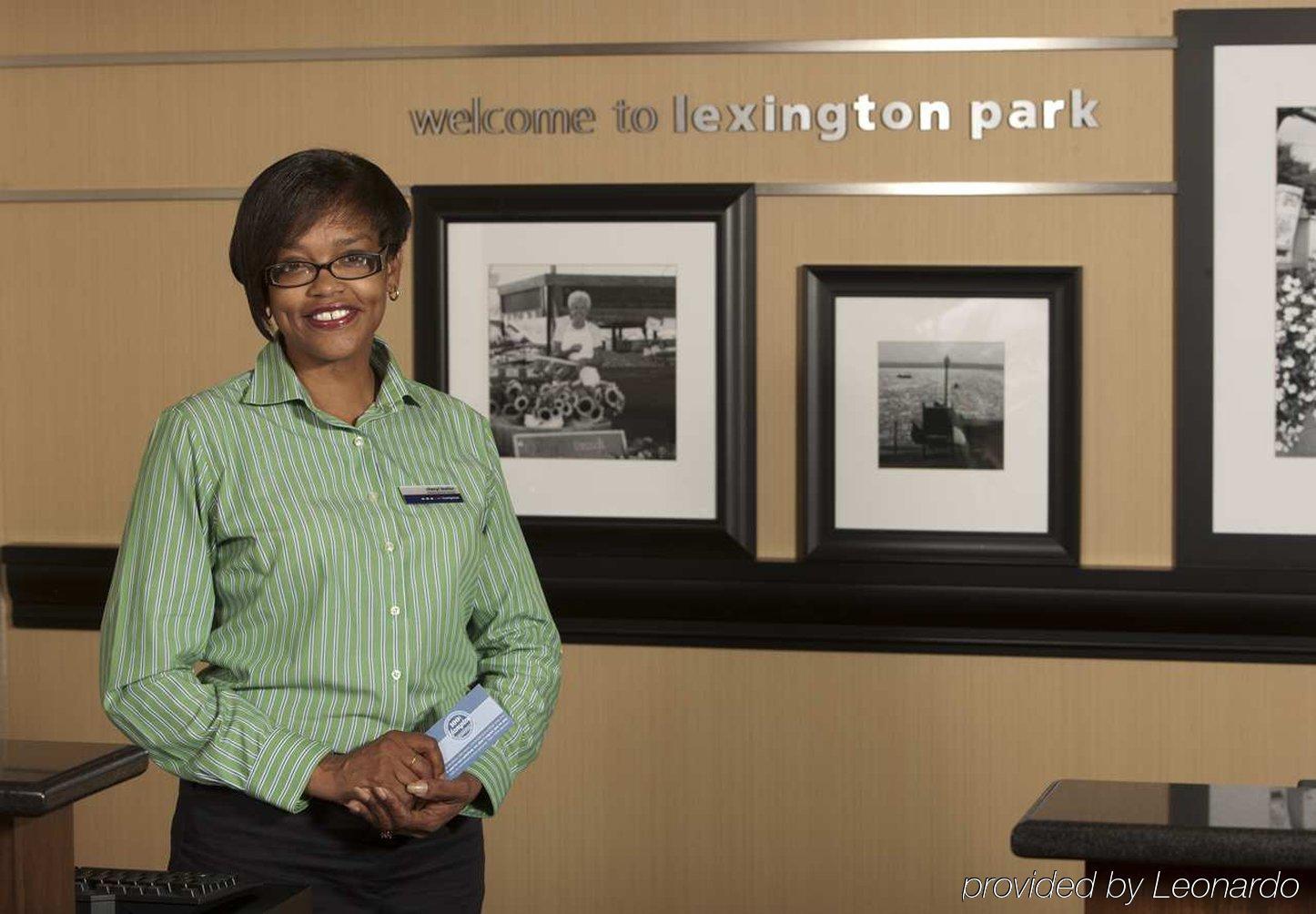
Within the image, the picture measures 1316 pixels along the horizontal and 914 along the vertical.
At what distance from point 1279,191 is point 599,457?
5.60 ft

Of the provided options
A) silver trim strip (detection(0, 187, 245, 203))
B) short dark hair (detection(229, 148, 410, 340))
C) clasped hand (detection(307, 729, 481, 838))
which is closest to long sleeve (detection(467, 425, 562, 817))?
clasped hand (detection(307, 729, 481, 838))

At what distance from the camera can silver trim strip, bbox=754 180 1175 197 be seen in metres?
3.60

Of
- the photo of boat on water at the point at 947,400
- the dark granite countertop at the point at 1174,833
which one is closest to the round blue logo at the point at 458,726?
the dark granite countertop at the point at 1174,833

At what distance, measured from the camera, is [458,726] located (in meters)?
2.23

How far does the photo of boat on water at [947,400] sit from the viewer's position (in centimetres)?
366

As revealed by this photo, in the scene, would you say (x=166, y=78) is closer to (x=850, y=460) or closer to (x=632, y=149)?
(x=632, y=149)

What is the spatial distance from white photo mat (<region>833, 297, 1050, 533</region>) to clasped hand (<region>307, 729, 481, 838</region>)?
68.0 inches

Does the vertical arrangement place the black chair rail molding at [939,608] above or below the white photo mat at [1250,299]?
below

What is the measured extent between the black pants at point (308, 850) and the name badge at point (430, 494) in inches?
18.0

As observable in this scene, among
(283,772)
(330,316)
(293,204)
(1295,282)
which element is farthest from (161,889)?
(1295,282)

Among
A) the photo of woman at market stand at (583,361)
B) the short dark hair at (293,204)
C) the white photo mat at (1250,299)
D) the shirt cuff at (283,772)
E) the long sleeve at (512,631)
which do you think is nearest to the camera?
the shirt cuff at (283,772)

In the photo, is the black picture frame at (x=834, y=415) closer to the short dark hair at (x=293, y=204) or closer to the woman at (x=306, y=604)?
the woman at (x=306, y=604)

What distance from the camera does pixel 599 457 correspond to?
12.5 feet

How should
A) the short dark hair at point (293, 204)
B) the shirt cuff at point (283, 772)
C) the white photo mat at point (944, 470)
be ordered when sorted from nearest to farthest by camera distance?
the shirt cuff at point (283, 772), the short dark hair at point (293, 204), the white photo mat at point (944, 470)
